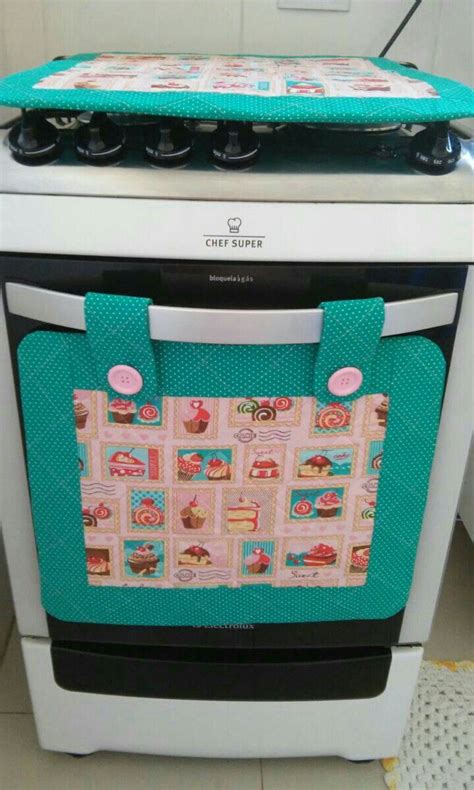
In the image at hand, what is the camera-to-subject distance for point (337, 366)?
0.65 m

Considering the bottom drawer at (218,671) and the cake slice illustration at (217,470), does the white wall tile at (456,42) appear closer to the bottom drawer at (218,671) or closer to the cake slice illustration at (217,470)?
the cake slice illustration at (217,470)

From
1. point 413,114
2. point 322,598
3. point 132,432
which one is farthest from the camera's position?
point 322,598

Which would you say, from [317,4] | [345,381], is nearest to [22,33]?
[317,4]

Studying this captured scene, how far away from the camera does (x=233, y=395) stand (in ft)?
2.22

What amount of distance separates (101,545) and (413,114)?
0.55m

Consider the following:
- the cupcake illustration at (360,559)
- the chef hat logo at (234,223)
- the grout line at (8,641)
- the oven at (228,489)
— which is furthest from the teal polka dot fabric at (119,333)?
the grout line at (8,641)

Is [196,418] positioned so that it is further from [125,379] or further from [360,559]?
[360,559]

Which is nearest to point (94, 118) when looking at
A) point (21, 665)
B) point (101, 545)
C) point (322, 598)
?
point (101, 545)

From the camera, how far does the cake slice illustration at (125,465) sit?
2.33 feet

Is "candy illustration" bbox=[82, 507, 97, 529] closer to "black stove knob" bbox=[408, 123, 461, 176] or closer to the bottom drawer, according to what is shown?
the bottom drawer

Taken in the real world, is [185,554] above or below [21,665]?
above

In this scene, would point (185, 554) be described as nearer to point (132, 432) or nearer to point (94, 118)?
point (132, 432)

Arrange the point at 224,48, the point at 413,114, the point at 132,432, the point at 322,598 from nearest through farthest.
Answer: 1. the point at 413,114
2. the point at 132,432
3. the point at 322,598
4. the point at 224,48

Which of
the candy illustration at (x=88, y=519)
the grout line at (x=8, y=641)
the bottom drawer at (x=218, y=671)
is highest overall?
the candy illustration at (x=88, y=519)
